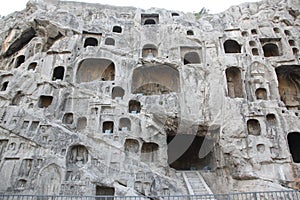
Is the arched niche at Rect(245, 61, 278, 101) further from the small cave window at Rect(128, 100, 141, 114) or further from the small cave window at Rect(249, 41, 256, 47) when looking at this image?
the small cave window at Rect(128, 100, 141, 114)

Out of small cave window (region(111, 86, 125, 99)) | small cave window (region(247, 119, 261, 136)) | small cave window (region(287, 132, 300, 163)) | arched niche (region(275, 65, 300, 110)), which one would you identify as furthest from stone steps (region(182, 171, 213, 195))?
arched niche (region(275, 65, 300, 110))

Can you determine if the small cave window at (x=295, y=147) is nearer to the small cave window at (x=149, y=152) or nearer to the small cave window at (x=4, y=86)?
the small cave window at (x=149, y=152)

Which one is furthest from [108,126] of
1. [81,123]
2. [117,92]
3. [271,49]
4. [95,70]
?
[271,49]

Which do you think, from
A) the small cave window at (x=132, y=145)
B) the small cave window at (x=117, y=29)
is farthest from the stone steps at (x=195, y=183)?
the small cave window at (x=117, y=29)

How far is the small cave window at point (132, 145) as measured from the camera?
16203 mm

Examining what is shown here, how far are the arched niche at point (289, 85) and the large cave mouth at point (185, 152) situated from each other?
709cm

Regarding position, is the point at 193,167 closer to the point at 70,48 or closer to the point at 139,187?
the point at 139,187

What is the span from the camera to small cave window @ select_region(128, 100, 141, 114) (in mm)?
18031

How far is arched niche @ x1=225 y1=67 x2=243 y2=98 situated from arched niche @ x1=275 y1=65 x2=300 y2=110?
10.2ft

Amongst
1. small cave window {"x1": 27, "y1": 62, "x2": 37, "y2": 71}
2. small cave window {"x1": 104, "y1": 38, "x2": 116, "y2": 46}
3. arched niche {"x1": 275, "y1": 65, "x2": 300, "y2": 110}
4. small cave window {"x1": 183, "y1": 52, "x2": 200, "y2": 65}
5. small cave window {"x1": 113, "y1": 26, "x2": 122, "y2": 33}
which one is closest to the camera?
small cave window {"x1": 27, "y1": 62, "x2": 37, "y2": 71}

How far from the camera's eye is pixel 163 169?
51.6ft

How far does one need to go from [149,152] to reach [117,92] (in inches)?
196

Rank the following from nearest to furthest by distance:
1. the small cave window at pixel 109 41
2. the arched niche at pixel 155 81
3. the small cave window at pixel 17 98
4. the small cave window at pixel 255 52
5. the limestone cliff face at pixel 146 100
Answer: the limestone cliff face at pixel 146 100
the small cave window at pixel 17 98
the small cave window at pixel 255 52
the arched niche at pixel 155 81
the small cave window at pixel 109 41

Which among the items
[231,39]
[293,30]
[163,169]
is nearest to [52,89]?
[163,169]
